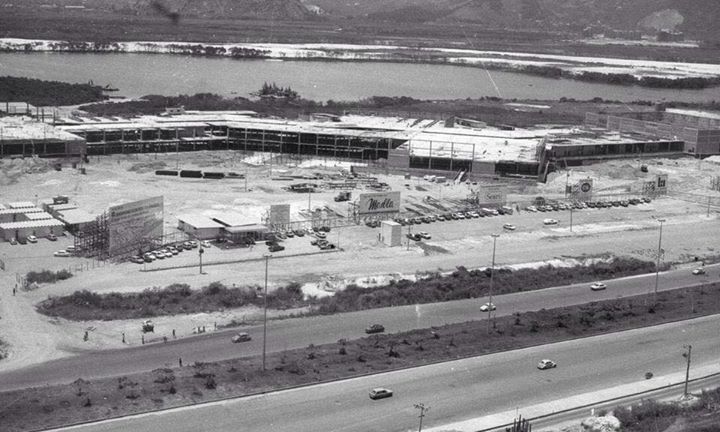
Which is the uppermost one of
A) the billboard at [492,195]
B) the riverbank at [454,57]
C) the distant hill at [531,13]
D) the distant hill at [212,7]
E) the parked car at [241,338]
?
the distant hill at [531,13]

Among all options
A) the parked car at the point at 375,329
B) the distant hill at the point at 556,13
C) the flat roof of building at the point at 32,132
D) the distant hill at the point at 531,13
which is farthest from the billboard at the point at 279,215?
the distant hill at the point at 556,13

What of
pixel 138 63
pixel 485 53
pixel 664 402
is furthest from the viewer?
pixel 485 53

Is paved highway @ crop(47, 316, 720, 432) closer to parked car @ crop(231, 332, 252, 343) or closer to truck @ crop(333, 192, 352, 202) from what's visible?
parked car @ crop(231, 332, 252, 343)

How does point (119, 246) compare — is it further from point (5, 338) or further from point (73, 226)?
point (5, 338)

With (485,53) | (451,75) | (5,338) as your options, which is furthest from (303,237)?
(485,53)

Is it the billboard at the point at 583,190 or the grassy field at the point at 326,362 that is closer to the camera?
the grassy field at the point at 326,362

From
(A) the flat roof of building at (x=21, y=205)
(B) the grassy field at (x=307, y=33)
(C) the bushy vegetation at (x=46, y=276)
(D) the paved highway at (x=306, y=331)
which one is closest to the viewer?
(D) the paved highway at (x=306, y=331)

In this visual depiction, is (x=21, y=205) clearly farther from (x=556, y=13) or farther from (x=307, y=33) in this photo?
(x=556, y=13)

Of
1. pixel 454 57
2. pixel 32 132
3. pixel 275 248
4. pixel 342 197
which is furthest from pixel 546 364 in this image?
pixel 454 57

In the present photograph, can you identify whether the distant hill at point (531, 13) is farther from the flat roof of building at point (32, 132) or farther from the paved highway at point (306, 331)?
the paved highway at point (306, 331)
